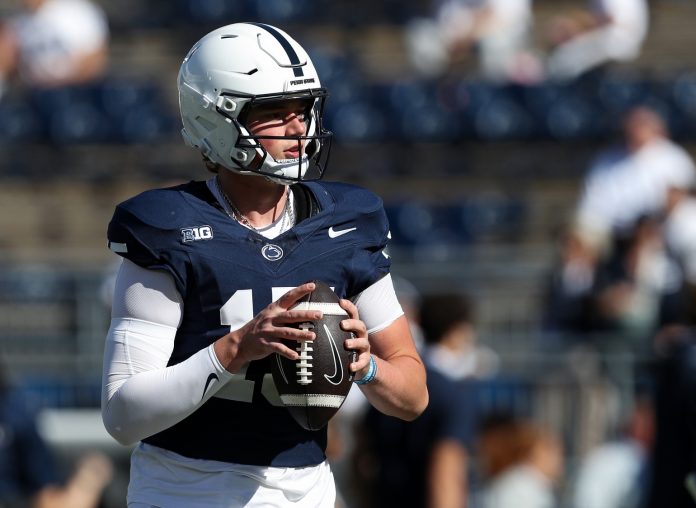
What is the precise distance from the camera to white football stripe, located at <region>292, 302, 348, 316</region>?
2.90 meters

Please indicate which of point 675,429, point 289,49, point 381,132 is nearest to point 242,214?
point 289,49

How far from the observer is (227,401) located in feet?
→ 10.1

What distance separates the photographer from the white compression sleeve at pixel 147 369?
2.96 metres

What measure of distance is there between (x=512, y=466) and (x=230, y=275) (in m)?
4.05

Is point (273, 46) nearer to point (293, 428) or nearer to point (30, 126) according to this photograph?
point (293, 428)

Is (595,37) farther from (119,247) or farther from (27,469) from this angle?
(119,247)

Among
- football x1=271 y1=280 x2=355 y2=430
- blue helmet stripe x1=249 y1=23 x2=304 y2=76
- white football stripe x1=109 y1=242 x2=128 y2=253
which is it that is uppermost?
blue helmet stripe x1=249 y1=23 x2=304 y2=76

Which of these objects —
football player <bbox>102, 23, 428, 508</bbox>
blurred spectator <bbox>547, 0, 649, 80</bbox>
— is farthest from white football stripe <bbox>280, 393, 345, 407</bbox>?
blurred spectator <bbox>547, 0, 649, 80</bbox>

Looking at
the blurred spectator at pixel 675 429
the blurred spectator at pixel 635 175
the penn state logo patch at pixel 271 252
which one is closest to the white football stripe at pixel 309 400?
the penn state logo patch at pixel 271 252

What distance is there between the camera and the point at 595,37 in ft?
38.0

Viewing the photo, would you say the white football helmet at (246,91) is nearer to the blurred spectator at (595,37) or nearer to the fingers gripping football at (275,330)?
the fingers gripping football at (275,330)

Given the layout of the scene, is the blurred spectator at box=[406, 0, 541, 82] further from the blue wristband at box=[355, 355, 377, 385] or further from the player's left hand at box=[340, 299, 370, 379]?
the player's left hand at box=[340, 299, 370, 379]

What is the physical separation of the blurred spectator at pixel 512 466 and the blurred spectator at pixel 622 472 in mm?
371

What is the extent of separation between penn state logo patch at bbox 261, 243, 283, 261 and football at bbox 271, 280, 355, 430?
0.45ft
